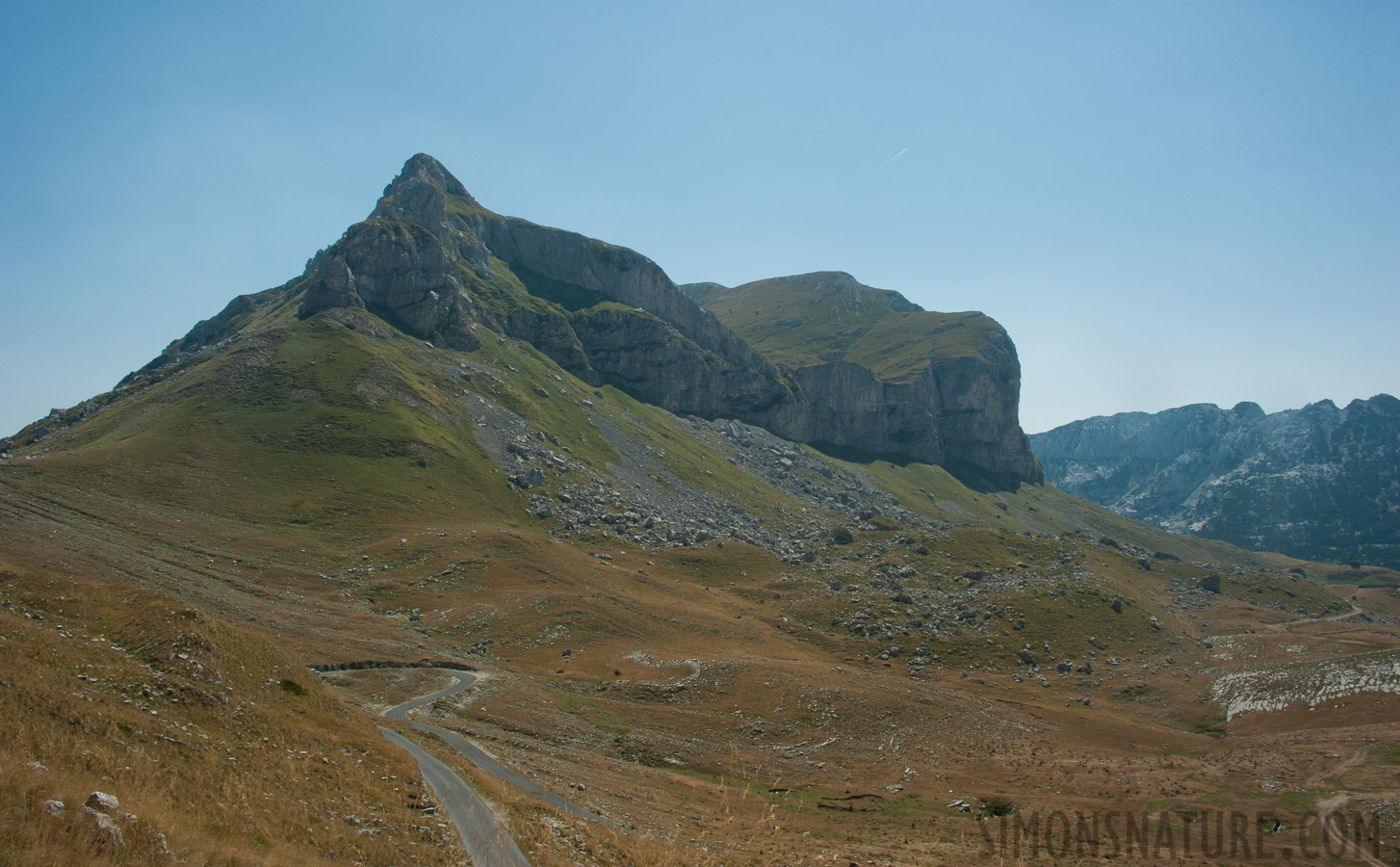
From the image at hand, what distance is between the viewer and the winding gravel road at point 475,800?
1988 cm

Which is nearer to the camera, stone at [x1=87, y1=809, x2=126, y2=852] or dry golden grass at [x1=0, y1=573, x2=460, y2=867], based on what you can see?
stone at [x1=87, y1=809, x2=126, y2=852]

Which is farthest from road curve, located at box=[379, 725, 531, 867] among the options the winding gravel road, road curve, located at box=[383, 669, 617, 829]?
road curve, located at box=[383, 669, 617, 829]

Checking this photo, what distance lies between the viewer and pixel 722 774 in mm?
44219

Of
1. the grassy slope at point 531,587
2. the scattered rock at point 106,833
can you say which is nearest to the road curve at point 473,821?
the grassy slope at point 531,587

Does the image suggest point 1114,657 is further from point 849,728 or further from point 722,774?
point 722,774

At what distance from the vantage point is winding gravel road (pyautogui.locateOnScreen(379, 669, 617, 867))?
65.2 feet

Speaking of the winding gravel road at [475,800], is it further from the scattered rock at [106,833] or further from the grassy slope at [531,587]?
the scattered rock at [106,833]

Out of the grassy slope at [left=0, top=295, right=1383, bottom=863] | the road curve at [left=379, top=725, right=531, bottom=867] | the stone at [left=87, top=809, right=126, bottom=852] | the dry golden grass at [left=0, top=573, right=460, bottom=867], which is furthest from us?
the grassy slope at [left=0, top=295, right=1383, bottom=863]

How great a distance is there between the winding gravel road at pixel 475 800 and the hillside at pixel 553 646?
0.76m

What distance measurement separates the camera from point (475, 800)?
79.9 ft

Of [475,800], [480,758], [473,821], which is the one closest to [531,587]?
[480,758]

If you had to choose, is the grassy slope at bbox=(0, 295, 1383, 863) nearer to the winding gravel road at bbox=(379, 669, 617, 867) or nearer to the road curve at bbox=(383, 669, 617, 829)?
the road curve at bbox=(383, 669, 617, 829)

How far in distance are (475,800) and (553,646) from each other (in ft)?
172

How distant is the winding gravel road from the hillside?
76 centimetres
